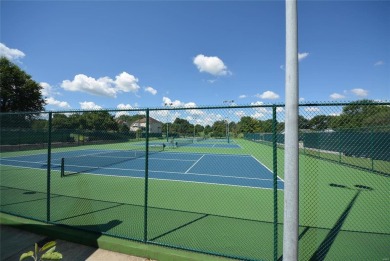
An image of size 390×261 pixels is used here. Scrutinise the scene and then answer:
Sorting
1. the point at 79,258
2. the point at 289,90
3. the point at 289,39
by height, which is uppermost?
the point at 289,39

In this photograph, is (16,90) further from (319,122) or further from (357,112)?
(357,112)

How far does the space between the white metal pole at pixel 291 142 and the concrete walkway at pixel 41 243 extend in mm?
2719

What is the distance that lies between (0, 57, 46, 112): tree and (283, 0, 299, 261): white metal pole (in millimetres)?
42619

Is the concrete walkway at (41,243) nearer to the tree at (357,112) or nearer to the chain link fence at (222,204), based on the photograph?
the chain link fence at (222,204)

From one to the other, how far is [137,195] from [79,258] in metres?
4.30

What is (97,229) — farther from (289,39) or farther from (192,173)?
(192,173)

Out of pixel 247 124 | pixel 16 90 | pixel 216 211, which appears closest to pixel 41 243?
pixel 216 211

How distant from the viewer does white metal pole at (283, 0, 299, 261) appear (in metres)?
3.05

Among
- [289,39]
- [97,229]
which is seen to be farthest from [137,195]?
[289,39]

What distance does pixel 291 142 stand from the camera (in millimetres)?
3055

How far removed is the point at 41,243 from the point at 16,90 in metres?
41.7

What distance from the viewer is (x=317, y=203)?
7.91 meters

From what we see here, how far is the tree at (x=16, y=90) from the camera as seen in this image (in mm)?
35969

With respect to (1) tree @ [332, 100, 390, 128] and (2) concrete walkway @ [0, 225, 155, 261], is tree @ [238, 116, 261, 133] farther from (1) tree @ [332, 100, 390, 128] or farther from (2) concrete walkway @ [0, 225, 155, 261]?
(2) concrete walkway @ [0, 225, 155, 261]
